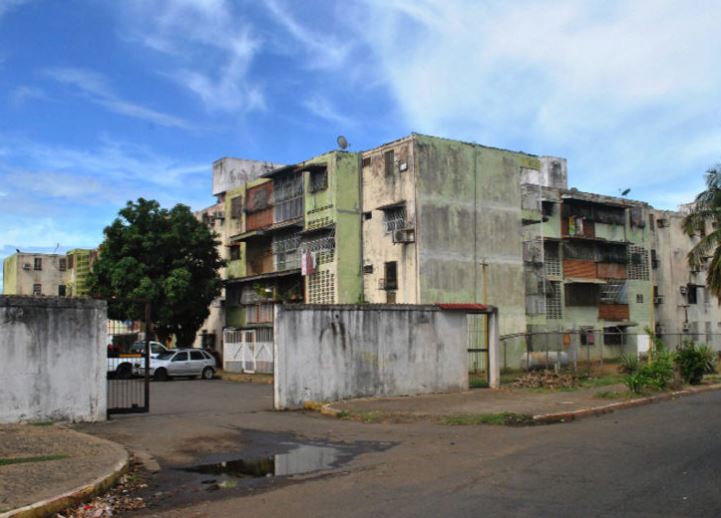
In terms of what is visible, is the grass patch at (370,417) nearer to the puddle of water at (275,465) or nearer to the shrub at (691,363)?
the puddle of water at (275,465)

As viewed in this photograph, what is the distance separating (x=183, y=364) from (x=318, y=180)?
11.9m

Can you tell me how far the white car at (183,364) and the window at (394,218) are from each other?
11860 millimetres

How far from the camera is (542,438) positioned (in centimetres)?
1260

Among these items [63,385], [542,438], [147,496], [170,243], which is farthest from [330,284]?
[147,496]

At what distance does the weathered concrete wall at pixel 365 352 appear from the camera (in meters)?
18.8

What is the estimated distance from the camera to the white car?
3619cm

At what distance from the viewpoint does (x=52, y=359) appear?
15.9 meters

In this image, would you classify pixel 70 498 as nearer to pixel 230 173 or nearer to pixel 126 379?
pixel 126 379

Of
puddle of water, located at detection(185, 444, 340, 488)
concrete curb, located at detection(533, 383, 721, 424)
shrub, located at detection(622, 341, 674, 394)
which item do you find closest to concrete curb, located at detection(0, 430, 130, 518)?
puddle of water, located at detection(185, 444, 340, 488)

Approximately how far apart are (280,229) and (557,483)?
34.2 metres

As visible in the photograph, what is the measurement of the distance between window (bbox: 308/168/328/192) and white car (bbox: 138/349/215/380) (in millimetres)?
10584

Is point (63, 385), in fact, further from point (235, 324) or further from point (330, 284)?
point (235, 324)

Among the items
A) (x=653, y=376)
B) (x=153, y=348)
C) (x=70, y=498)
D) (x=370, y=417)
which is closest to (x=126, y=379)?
(x=370, y=417)

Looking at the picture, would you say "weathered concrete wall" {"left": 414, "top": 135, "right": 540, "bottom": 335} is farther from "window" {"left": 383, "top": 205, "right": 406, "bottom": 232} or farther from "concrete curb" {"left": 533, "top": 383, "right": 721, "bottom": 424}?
"concrete curb" {"left": 533, "top": 383, "right": 721, "bottom": 424}
